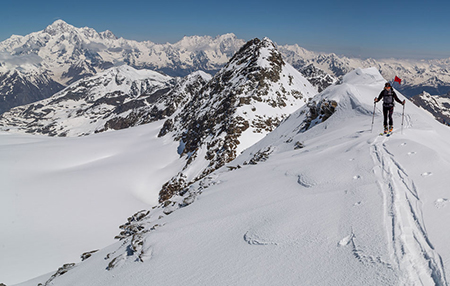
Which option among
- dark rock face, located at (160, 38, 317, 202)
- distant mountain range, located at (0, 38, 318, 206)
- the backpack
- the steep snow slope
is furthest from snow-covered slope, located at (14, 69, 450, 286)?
distant mountain range, located at (0, 38, 318, 206)

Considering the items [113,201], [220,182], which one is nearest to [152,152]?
[113,201]

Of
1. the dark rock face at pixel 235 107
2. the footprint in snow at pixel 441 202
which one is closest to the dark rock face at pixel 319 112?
the dark rock face at pixel 235 107

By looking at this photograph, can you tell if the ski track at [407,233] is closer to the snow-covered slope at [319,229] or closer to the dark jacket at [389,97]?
the snow-covered slope at [319,229]

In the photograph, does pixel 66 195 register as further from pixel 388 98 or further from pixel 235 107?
pixel 388 98

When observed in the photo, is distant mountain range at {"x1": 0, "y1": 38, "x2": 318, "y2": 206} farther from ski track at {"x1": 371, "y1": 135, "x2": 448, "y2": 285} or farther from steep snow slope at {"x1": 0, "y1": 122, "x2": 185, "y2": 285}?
ski track at {"x1": 371, "y1": 135, "x2": 448, "y2": 285}

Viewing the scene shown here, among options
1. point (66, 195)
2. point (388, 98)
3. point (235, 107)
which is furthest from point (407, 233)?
point (235, 107)

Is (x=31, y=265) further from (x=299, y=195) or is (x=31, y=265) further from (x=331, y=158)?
(x=331, y=158)
